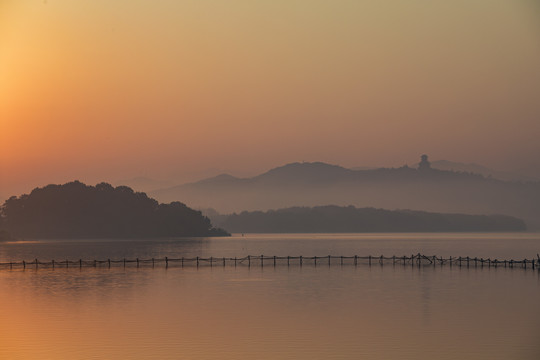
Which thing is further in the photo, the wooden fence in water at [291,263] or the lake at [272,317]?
the wooden fence in water at [291,263]

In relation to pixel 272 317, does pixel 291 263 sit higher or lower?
higher

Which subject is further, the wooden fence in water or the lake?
the wooden fence in water

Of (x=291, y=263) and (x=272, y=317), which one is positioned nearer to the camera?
(x=272, y=317)

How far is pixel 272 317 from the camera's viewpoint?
49969 mm

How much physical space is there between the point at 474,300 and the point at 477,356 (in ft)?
78.3

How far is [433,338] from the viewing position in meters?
41.0

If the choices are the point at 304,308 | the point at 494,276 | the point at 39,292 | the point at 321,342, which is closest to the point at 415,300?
the point at 304,308

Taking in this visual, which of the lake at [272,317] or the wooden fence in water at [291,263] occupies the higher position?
the wooden fence in water at [291,263]

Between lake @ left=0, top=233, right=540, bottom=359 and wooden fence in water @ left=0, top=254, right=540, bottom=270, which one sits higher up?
wooden fence in water @ left=0, top=254, right=540, bottom=270

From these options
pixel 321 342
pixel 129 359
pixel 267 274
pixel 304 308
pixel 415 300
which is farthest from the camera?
pixel 267 274

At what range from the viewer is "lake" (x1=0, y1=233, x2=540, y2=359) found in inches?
1499

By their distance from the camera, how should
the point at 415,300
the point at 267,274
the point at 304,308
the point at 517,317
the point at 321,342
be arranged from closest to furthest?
the point at 321,342, the point at 517,317, the point at 304,308, the point at 415,300, the point at 267,274

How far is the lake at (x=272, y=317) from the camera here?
38.1 m

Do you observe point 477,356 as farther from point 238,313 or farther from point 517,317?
point 238,313
